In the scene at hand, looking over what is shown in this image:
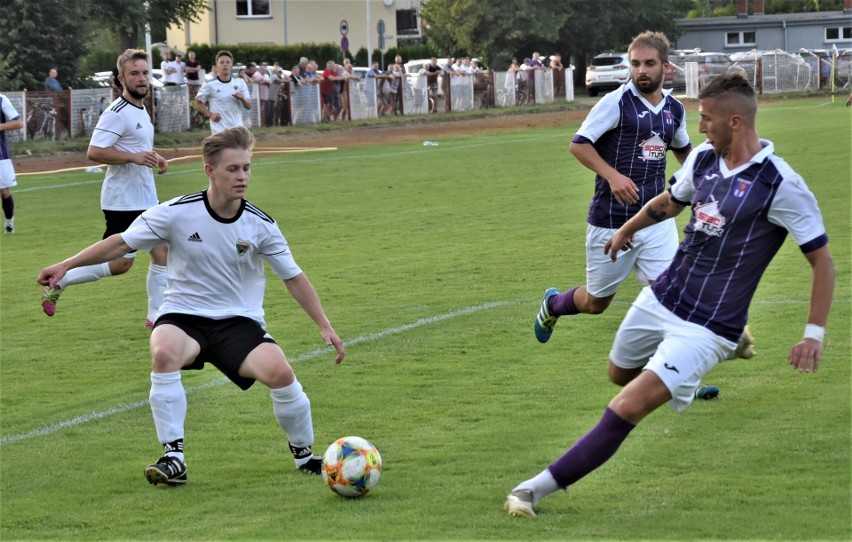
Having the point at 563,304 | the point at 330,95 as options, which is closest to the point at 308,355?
the point at 563,304

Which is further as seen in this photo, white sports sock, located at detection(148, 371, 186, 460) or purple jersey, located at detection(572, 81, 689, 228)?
purple jersey, located at detection(572, 81, 689, 228)

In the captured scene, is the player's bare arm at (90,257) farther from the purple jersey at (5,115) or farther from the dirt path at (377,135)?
the dirt path at (377,135)

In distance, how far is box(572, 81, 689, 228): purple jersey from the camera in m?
7.86

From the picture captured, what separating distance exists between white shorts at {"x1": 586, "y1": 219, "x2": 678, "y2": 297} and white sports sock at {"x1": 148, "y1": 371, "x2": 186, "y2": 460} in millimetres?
2912

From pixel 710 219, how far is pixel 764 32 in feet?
268

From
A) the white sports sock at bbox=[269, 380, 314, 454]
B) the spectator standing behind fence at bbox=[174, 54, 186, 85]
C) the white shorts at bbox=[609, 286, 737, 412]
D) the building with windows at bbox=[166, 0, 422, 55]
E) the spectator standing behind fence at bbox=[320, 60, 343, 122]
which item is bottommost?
the white sports sock at bbox=[269, 380, 314, 454]

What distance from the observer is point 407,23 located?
80.8 meters

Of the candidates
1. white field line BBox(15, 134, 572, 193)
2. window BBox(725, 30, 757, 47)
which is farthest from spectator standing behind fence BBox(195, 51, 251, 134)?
window BBox(725, 30, 757, 47)

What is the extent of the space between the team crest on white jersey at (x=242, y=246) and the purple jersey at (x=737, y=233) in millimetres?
2198

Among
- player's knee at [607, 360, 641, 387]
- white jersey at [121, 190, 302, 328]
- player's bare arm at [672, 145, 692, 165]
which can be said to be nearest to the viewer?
player's knee at [607, 360, 641, 387]

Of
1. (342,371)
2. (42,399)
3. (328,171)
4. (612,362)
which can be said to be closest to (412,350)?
(342,371)

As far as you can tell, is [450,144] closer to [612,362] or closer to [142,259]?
[142,259]

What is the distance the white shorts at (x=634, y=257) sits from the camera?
7.79 metres

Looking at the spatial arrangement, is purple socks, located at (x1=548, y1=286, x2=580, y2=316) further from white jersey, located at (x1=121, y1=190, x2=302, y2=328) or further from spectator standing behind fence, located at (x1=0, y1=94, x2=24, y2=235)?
spectator standing behind fence, located at (x1=0, y1=94, x2=24, y2=235)
